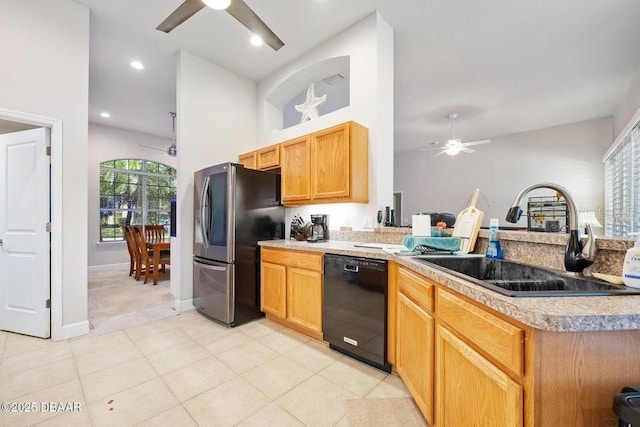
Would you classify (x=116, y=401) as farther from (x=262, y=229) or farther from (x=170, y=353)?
(x=262, y=229)

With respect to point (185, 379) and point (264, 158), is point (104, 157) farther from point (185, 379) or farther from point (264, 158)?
point (185, 379)

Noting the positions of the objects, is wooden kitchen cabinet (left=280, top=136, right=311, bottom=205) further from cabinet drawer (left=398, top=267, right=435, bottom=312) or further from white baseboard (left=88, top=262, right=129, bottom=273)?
white baseboard (left=88, top=262, right=129, bottom=273)

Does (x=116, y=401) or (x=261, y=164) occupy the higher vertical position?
(x=261, y=164)

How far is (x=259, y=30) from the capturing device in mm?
2283

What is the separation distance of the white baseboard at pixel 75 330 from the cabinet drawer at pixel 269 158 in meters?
2.49

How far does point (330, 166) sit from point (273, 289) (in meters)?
1.43

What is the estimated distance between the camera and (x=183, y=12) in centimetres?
216

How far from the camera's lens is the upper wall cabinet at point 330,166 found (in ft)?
8.57

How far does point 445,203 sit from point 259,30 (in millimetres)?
6884

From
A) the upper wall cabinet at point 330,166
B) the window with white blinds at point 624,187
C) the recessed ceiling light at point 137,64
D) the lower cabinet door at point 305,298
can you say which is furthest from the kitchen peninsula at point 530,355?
the recessed ceiling light at point 137,64

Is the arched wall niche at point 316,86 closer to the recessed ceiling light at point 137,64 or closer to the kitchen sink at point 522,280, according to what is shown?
the recessed ceiling light at point 137,64

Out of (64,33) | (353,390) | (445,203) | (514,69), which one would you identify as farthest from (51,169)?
(445,203)

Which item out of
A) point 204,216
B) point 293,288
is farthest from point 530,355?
point 204,216

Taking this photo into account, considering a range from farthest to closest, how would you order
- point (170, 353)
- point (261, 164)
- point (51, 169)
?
point (261, 164), point (51, 169), point (170, 353)
